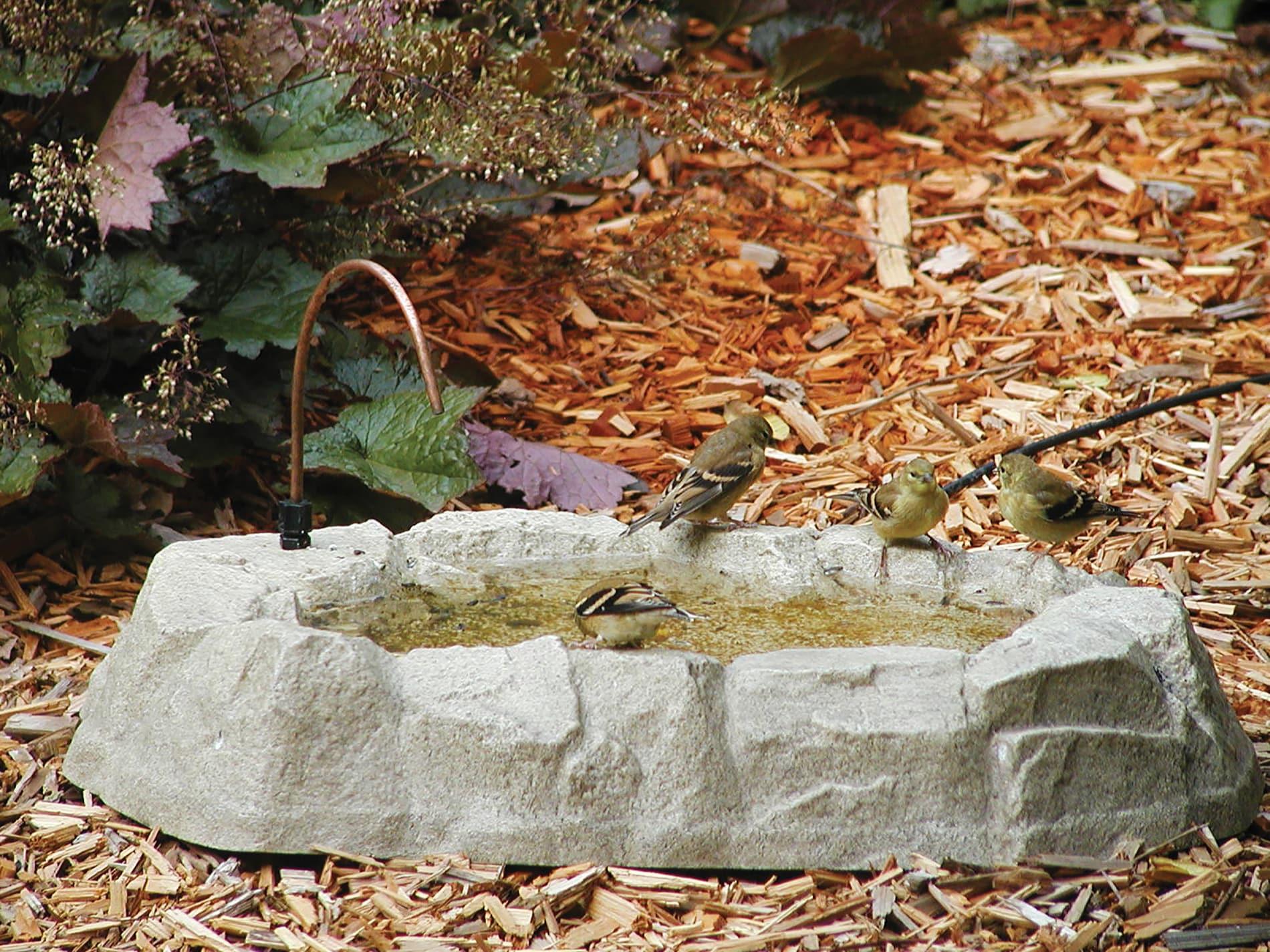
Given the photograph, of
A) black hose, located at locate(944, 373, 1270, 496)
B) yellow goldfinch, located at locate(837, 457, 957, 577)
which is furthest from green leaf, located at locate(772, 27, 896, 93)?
yellow goldfinch, located at locate(837, 457, 957, 577)

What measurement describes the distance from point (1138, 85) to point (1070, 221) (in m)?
1.95

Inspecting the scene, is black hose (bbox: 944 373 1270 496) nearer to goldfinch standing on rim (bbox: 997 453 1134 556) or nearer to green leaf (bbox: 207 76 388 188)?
goldfinch standing on rim (bbox: 997 453 1134 556)

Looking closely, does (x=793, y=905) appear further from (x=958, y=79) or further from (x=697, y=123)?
(x=958, y=79)

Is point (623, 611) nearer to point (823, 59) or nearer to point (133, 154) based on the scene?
point (133, 154)

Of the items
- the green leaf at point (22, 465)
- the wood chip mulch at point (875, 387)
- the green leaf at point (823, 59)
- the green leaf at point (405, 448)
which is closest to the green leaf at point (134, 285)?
the green leaf at point (22, 465)

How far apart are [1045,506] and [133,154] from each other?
3.62 meters

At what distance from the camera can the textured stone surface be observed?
3.64 metres

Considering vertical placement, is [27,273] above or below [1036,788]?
above

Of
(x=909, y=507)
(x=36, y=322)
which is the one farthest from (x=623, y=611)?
(x=36, y=322)

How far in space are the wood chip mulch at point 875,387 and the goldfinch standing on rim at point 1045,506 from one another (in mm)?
413

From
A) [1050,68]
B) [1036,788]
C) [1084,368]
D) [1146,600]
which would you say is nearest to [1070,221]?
[1084,368]

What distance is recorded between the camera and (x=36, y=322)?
5.55 m

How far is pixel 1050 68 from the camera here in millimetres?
10031

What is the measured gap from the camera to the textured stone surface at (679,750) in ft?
11.9
